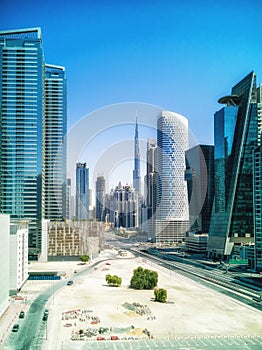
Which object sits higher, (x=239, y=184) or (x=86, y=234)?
(x=239, y=184)

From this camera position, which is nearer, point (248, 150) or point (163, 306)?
point (163, 306)

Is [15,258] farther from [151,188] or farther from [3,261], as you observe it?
[151,188]

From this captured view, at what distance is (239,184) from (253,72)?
29.2 m

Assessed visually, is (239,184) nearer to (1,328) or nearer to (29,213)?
(29,213)

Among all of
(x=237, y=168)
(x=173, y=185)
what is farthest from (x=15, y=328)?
(x=173, y=185)

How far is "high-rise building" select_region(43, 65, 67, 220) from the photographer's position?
115312mm

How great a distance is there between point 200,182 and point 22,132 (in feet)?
238

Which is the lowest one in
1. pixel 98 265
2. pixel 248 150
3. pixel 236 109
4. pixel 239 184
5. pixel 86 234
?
pixel 98 265

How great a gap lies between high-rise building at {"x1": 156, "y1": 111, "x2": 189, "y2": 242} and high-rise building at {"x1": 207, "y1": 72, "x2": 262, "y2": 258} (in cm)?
5306

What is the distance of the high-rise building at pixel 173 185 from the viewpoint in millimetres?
162125

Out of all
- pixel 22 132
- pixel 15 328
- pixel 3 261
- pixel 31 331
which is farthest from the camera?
pixel 22 132

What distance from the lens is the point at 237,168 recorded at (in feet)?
332

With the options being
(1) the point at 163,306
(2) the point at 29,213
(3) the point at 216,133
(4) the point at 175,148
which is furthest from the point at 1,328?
(4) the point at 175,148

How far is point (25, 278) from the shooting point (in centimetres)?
6806
